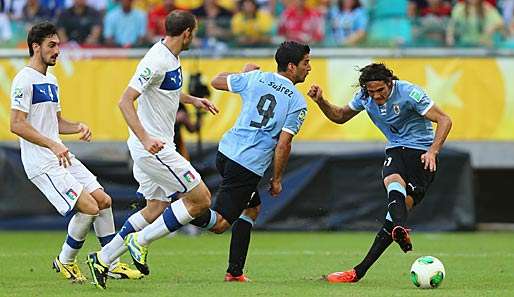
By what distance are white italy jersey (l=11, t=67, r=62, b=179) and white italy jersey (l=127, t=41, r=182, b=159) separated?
2.44ft

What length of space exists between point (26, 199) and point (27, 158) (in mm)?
8073

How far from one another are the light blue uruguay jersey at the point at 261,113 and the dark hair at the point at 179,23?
0.67 meters

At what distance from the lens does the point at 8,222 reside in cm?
1848

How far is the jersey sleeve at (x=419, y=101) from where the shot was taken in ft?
35.0

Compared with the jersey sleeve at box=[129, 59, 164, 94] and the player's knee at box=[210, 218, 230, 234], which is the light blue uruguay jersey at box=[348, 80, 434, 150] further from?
the jersey sleeve at box=[129, 59, 164, 94]

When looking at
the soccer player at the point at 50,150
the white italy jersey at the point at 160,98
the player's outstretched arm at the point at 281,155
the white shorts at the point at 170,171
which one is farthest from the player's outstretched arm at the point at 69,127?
the player's outstretched arm at the point at 281,155

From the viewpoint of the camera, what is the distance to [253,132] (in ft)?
34.9

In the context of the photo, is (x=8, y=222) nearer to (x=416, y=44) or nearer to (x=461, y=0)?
(x=416, y=44)

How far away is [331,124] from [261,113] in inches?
341

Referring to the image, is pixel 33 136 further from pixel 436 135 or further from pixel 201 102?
pixel 436 135

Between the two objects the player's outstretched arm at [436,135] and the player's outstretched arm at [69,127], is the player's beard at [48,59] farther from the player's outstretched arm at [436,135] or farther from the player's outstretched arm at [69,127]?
the player's outstretched arm at [436,135]

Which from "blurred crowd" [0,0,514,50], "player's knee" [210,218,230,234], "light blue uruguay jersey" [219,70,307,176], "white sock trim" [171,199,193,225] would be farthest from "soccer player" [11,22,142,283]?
"blurred crowd" [0,0,514,50]

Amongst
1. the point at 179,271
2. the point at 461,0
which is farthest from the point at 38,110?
the point at 461,0

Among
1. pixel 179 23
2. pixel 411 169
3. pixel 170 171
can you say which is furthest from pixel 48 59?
pixel 411 169
